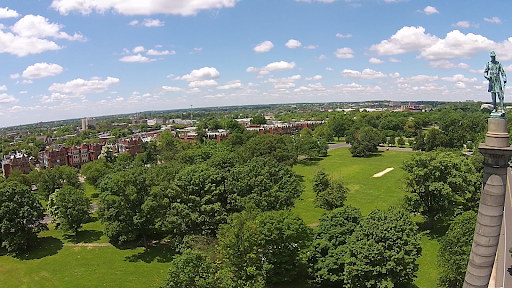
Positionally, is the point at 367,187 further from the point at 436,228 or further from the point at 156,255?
the point at 156,255

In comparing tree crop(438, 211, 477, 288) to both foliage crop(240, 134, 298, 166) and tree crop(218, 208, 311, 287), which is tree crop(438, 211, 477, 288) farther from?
foliage crop(240, 134, 298, 166)

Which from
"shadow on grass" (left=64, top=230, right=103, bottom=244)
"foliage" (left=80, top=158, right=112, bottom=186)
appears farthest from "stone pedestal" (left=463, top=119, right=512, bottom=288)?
"foliage" (left=80, top=158, right=112, bottom=186)

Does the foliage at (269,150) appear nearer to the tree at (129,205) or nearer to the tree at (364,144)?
the tree at (129,205)

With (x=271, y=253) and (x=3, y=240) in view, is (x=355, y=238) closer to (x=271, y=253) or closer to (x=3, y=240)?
(x=271, y=253)

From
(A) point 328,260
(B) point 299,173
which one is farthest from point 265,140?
(A) point 328,260

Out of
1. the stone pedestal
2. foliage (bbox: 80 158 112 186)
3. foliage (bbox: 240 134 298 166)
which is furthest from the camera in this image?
foliage (bbox: 240 134 298 166)

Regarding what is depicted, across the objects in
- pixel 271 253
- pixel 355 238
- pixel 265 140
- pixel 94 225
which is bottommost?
pixel 94 225
